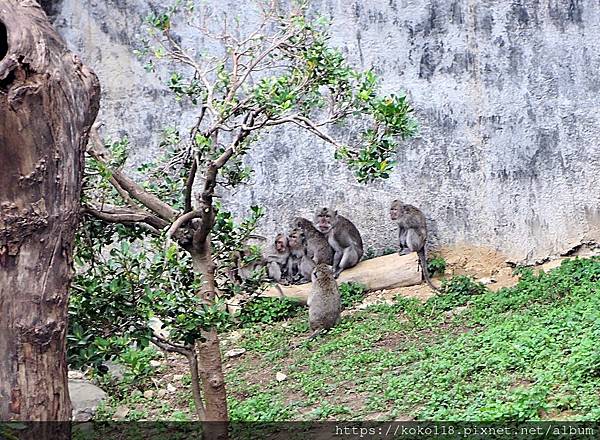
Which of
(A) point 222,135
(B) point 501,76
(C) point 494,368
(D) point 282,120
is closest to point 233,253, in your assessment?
(D) point 282,120

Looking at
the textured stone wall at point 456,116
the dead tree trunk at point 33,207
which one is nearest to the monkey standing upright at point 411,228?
the textured stone wall at point 456,116

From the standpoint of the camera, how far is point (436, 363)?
7312 mm

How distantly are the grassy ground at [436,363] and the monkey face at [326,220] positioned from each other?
1424mm

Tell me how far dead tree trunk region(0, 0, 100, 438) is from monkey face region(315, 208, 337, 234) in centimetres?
764

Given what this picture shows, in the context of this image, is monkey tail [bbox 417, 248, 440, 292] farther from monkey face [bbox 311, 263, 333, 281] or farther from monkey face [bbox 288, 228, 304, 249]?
monkey face [bbox 288, 228, 304, 249]

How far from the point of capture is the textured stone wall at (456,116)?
1096 cm

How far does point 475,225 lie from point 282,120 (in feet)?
18.6

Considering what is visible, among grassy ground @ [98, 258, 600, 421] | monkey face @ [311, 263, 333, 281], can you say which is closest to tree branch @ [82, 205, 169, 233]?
grassy ground @ [98, 258, 600, 421]

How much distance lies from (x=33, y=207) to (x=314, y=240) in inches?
313

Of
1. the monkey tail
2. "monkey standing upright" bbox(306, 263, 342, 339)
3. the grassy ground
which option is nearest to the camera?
the grassy ground

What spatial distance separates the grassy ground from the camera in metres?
5.90

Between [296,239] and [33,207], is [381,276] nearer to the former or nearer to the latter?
[296,239]

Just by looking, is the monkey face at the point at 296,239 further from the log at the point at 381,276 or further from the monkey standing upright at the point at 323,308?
the monkey standing upright at the point at 323,308

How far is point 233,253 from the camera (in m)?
6.76
